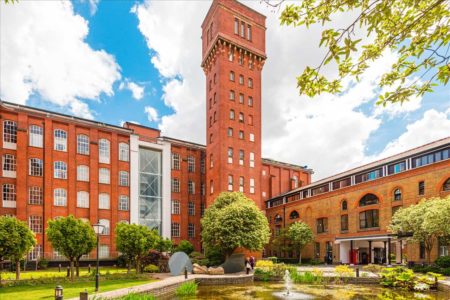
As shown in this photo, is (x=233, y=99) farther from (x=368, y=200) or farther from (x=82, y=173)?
(x=82, y=173)

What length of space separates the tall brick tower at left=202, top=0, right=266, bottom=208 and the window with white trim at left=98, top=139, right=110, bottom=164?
12.9 m

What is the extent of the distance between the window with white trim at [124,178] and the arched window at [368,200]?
28622 mm

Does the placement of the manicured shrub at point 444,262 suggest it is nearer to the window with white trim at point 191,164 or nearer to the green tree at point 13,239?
the green tree at point 13,239

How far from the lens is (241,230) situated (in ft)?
103

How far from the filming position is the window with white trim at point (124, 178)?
44422mm

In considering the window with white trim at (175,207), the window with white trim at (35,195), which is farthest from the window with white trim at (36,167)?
the window with white trim at (175,207)

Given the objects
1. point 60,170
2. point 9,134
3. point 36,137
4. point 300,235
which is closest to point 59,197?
point 60,170

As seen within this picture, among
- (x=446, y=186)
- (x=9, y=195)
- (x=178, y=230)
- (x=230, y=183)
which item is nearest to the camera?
(x=446, y=186)

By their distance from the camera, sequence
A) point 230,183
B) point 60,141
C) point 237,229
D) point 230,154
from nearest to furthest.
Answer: point 237,229 < point 60,141 < point 230,183 < point 230,154

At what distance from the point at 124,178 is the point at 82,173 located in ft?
17.2

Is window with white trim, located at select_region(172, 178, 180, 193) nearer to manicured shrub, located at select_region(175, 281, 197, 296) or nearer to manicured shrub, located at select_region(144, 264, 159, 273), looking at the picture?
manicured shrub, located at select_region(144, 264, 159, 273)

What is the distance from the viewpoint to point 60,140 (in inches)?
1598

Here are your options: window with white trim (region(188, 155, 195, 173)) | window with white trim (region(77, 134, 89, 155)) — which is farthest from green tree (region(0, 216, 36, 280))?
window with white trim (region(188, 155, 195, 173))

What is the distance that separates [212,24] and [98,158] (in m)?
23.2
